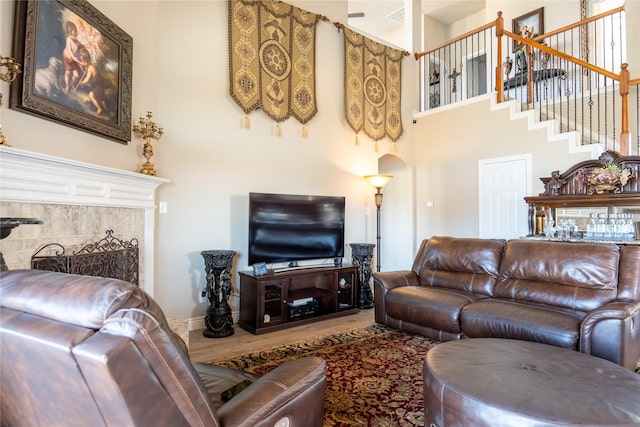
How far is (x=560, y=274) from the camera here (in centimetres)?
291

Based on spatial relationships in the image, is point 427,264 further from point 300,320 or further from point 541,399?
point 541,399

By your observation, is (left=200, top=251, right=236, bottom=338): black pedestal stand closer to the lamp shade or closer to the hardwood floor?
the hardwood floor

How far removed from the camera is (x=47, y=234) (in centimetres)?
222

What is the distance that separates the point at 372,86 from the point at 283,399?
Result: 5062 mm

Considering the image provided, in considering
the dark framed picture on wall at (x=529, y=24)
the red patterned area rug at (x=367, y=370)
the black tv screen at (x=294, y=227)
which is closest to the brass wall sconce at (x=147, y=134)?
the black tv screen at (x=294, y=227)

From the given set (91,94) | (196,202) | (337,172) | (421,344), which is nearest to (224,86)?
(196,202)

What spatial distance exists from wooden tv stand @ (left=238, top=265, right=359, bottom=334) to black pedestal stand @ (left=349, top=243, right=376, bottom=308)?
11.9 inches

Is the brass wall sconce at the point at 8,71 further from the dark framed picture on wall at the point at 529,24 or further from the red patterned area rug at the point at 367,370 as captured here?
the dark framed picture on wall at the point at 529,24

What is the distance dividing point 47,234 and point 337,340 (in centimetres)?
238

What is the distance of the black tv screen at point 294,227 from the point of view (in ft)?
12.7

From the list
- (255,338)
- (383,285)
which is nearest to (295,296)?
(255,338)

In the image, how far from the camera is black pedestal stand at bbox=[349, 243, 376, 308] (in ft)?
15.2

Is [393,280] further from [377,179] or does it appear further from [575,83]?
[575,83]

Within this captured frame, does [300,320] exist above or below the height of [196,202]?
below
